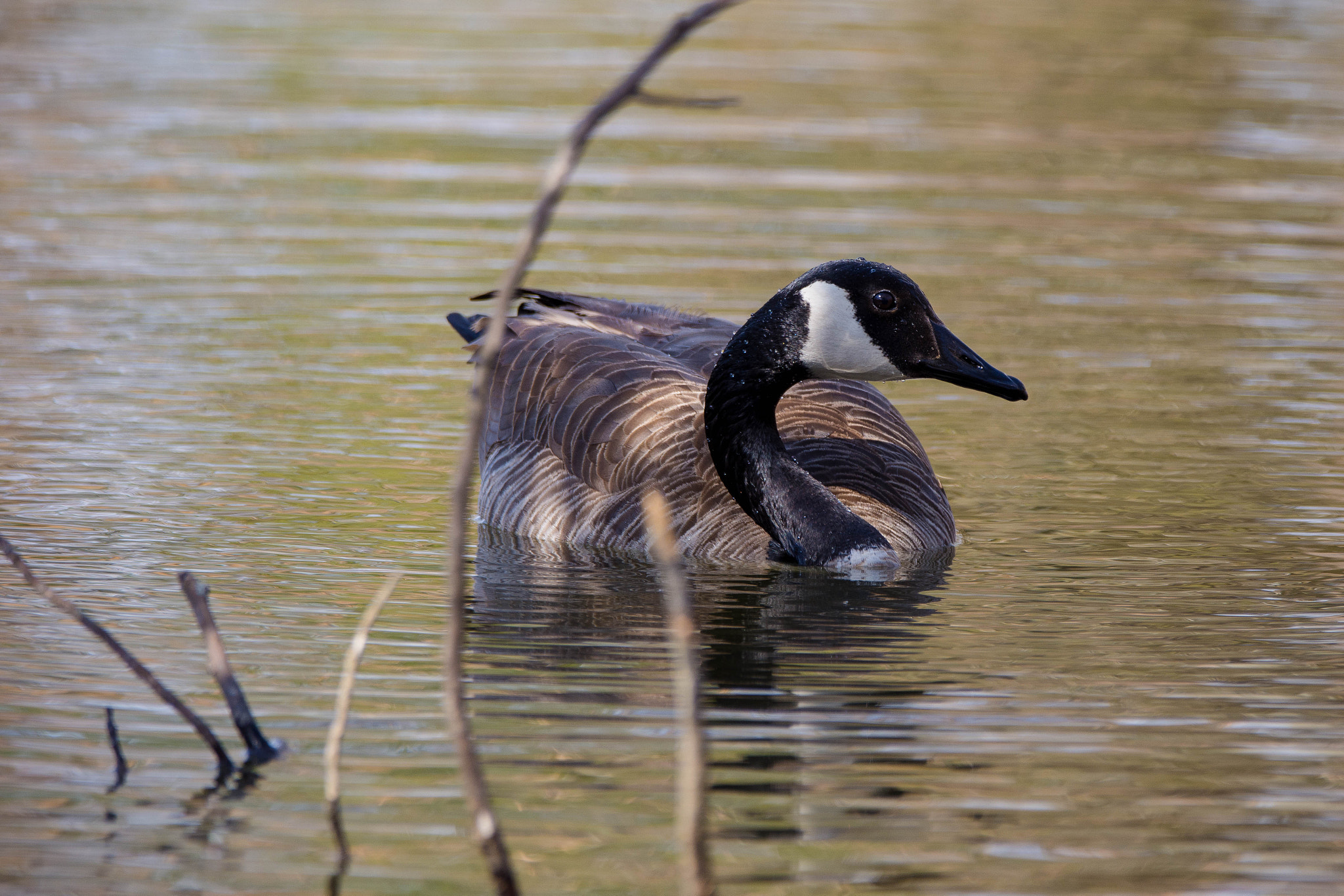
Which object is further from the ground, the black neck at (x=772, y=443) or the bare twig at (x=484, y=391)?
the bare twig at (x=484, y=391)

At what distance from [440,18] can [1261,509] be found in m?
23.0

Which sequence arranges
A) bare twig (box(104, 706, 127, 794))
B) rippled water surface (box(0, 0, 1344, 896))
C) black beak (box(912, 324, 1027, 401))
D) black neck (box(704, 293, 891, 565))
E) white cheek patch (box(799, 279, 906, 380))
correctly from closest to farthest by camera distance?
1. rippled water surface (box(0, 0, 1344, 896))
2. bare twig (box(104, 706, 127, 794))
3. black beak (box(912, 324, 1027, 401))
4. white cheek patch (box(799, 279, 906, 380))
5. black neck (box(704, 293, 891, 565))

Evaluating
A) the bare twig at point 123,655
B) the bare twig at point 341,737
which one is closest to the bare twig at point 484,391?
the bare twig at point 341,737

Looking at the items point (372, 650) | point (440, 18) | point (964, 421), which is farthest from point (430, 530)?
point (440, 18)

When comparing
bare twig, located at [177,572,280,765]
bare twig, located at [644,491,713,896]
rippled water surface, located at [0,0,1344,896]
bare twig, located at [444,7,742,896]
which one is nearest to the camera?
bare twig, located at [644,491,713,896]

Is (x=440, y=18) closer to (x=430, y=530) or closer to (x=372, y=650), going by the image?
(x=430, y=530)

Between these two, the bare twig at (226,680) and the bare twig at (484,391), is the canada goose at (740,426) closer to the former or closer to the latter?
the bare twig at (226,680)

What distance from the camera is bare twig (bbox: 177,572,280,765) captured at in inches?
226

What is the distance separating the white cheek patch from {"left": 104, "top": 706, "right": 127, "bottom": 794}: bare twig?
4.02m

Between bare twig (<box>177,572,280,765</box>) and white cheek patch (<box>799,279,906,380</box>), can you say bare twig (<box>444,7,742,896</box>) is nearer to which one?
bare twig (<box>177,572,280,765</box>)

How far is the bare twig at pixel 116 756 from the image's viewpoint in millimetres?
6215

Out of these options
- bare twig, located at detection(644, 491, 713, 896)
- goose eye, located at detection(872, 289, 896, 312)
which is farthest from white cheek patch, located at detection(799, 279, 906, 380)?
bare twig, located at detection(644, 491, 713, 896)

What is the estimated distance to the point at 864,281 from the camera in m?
8.96

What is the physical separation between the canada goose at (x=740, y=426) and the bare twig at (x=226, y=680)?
3307 millimetres
